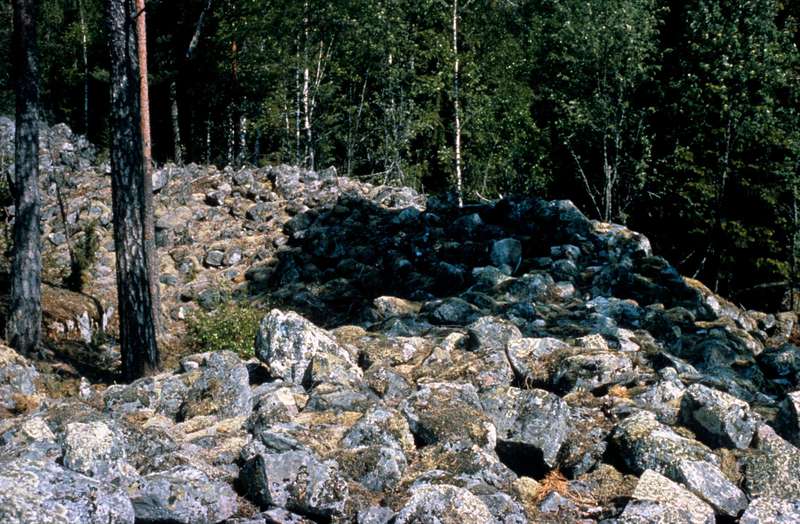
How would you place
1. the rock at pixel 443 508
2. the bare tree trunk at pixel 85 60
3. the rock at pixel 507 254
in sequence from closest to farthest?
the rock at pixel 443 508 → the rock at pixel 507 254 → the bare tree trunk at pixel 85 60

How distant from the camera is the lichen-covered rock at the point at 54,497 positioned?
281 centimetres

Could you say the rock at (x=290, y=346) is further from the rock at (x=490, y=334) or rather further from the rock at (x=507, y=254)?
the rock at (x=507, y=254)

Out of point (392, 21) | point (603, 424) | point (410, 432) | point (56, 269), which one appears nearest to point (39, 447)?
point (410, 432)

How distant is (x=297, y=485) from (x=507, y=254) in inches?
320

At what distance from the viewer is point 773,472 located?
424 centimetres

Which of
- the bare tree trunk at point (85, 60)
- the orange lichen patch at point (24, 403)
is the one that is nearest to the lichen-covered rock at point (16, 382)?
the orange lichen patch at point (24, 403)

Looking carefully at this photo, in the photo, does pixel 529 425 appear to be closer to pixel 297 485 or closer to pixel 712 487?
pixel 712 487

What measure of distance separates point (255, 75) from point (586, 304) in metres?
19.3

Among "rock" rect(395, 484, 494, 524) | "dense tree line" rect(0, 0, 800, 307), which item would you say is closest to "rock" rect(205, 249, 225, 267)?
"dense tree line" rect(0, 0, 800, 307)

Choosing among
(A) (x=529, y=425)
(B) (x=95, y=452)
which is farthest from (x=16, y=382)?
(A) (x=529, y=425)

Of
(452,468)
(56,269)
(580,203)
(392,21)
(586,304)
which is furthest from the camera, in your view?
(392,21)

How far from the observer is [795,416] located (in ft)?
15.9

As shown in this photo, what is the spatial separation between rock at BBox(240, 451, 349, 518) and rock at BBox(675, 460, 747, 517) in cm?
155

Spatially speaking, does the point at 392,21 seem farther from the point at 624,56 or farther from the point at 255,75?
the point at 624,56
